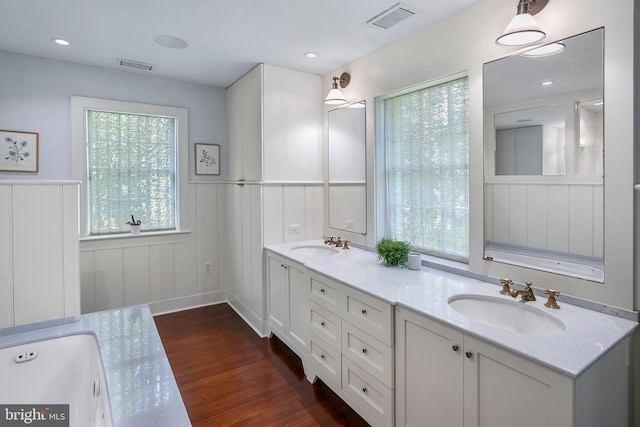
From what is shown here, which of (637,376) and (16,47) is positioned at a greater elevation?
(16,47)

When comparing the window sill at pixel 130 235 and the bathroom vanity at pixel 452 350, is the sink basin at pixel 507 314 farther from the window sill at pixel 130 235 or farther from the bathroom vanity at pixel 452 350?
the window sill at pixel 130 235

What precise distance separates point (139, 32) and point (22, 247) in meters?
1.69

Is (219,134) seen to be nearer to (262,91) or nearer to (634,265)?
(262,91)

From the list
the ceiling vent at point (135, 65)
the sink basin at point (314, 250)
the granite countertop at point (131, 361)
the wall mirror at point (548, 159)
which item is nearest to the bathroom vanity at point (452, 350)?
the wall mirror at point (548, 159)

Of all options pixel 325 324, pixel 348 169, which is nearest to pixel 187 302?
pixel 325 324

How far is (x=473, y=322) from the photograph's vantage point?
1.50m

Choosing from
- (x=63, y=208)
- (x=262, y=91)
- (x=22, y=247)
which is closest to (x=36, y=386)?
(x=22, y=247)

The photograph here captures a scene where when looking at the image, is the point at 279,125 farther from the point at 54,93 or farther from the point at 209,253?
the point at 54,93

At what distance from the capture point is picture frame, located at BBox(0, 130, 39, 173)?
2969 mm

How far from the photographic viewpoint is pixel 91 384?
190 cm

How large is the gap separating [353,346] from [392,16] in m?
2.11

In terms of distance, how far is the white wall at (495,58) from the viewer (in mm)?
1534

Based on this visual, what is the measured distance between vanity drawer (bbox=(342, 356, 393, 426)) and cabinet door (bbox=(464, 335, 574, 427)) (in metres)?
0.48

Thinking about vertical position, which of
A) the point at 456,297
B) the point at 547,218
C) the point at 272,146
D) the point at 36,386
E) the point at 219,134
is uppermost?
the point at 219,134
